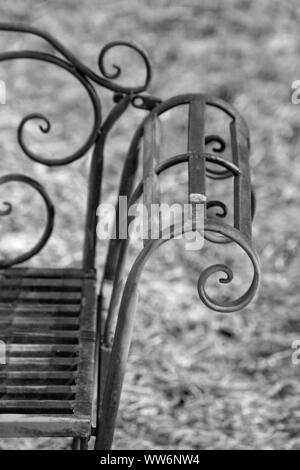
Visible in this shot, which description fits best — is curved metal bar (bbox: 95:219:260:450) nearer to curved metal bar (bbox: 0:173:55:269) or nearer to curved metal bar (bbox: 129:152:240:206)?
curved metal bar (bbox: 129:152:240:206)

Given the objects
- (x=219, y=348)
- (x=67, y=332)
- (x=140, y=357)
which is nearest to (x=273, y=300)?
(x=219, y=348)

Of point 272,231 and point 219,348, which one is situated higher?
→ point 272,231

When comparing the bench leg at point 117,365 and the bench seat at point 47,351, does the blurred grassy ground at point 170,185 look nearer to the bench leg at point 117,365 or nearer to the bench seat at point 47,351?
the bench seat at point 47,351

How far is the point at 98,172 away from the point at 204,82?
7.18 ft

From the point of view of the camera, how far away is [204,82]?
14.2 feet

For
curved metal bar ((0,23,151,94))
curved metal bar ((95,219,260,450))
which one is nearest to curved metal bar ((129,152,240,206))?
curved metal bar ((95,219,260,450))

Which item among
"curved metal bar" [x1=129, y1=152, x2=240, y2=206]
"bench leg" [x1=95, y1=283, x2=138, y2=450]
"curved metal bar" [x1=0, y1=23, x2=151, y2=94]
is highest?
"curved metal bar" [x1=0, y1=23, x2=151, y2=94]

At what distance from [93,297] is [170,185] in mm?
1559

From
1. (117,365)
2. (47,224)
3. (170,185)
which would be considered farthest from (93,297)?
(170,185)

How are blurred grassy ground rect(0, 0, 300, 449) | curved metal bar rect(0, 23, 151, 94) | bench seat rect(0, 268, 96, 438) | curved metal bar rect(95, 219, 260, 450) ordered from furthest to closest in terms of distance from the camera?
blurred grassy ground rect(0, 0, 300, 449) < curved metal bar rect(0, 23, 151, 94) < bench seat rect(0, 268, 96, 438) < curved metal bar rect(95, 219, 260, 450)

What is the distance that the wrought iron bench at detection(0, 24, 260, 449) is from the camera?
1.69 metres

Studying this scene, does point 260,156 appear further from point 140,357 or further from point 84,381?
point 84,381

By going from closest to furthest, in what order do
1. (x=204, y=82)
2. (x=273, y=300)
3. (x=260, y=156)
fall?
(x=273, y=300), (x=260, y=156), (x=204, y=82)

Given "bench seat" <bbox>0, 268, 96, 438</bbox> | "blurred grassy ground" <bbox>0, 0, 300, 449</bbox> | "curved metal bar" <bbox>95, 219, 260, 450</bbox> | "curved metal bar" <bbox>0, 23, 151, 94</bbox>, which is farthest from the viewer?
"blurred grassy ground" <bbox>0, 0, 300, 449</bbox>
